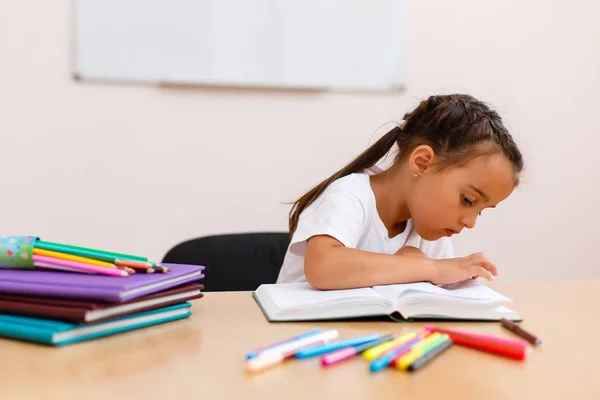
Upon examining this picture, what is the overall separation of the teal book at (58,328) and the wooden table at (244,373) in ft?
0.04

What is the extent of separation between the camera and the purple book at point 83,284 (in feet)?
2.48

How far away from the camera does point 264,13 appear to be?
7.20 ft

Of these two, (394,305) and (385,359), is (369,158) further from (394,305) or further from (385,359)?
(385,359)

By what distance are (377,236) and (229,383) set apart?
2.49 ft

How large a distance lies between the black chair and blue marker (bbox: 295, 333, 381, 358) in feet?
2.22

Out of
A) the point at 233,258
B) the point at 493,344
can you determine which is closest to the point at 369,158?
the point at 233,258

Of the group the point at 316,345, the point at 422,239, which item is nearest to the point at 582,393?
the point at 316,345

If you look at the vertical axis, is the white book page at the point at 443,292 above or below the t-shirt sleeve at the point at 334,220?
below

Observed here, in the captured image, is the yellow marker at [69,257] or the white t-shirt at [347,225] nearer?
the yellow marker at [69,257]

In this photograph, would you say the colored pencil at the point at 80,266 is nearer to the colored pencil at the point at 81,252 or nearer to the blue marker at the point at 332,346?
the colored pencil at the point at 81,252

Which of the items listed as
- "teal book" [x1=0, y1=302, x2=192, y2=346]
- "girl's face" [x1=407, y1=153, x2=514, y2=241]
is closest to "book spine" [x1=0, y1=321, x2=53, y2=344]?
"teal book" [x1=0, y1=302, x2=192, y2=346]

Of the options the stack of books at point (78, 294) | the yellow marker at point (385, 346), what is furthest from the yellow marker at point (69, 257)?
the yellow marker at point (385, 346)

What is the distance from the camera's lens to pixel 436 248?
5.01 ft

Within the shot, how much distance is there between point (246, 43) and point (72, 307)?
5.18 feet
